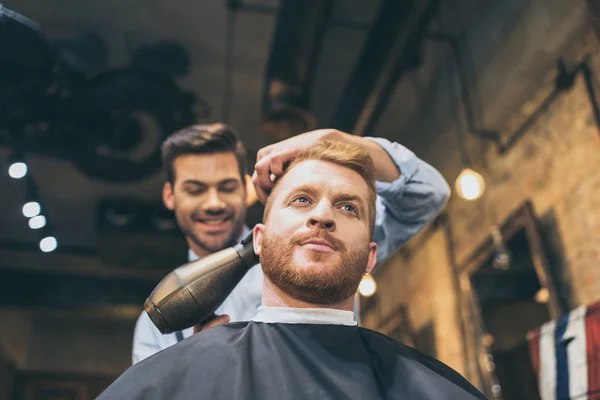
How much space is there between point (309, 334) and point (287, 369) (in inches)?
4.5

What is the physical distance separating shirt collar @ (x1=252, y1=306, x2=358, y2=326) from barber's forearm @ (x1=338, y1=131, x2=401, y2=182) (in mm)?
493

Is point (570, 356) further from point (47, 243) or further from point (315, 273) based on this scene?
point (47, 243)

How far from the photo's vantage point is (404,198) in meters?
→ 1.82

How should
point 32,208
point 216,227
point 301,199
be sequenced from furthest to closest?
point 32,208 → point 216,227 → point 301,199

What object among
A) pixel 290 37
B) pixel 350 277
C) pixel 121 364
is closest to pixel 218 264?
pixel 350 277

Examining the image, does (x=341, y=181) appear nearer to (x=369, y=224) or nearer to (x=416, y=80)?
(x=369, y=224)

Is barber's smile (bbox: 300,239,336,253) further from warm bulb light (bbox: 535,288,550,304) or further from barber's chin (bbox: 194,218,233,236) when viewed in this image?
warm bulb light (bbox: 535,288,550,304)

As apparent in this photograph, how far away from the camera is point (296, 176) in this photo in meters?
1.58

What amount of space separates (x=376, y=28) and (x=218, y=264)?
266 cm

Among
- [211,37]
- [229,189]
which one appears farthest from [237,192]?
[211,37]

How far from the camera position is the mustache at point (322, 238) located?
142cm

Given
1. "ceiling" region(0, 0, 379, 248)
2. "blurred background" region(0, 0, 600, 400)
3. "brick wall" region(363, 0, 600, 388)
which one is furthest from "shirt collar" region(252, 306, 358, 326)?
"ceiling" region(0, 0, 379, 248)

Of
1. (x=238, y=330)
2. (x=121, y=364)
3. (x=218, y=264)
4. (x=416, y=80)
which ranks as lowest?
(x=238, y=330)

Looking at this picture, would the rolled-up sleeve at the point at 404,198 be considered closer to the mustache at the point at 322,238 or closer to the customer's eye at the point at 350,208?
the customer's eye at the point at 350,208
